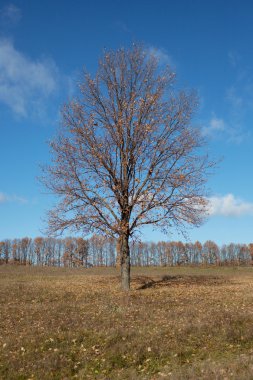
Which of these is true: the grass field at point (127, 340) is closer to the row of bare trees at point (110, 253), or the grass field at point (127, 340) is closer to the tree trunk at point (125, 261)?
the tree trunk at point (125, 261)

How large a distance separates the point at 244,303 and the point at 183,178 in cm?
813

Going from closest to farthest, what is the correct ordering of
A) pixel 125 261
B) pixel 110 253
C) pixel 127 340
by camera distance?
pixel 127 340 < pixel 125 261 < pixel 110 253

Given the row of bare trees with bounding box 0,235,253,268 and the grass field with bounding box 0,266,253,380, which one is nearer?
the grass field with bounding box 0,266,253,380

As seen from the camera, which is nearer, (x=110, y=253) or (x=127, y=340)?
(x=127, y=340)

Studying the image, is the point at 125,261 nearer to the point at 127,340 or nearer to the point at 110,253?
the point at 127,340

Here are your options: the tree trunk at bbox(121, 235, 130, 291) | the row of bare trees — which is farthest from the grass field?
the row of bare trees

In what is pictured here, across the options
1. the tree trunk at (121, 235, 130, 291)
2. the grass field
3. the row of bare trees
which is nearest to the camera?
the grass field

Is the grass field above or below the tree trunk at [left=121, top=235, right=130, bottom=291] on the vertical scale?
below

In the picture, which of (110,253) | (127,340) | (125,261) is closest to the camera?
(127,340)

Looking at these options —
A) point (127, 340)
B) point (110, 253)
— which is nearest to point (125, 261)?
point (127, 340)

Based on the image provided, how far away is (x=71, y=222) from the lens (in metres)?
22.6

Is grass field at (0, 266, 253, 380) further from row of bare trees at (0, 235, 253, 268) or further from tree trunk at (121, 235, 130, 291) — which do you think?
row of bare trees at (0, 235, 253, 268)

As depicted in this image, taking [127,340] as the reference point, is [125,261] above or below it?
above

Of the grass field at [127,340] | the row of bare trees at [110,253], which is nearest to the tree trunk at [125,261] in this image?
the grass field at [127,340]
